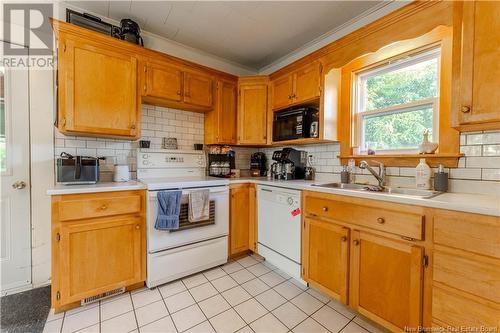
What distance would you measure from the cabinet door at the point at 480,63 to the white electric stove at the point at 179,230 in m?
1.98

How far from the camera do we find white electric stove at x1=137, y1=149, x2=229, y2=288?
1.91 meters

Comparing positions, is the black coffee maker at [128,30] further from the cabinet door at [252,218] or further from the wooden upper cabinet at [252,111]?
the cabinet door at [252,218]

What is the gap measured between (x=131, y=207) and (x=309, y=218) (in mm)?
1553

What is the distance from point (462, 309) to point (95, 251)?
2387mm

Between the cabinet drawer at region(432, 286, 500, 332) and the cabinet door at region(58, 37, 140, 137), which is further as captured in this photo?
the cabinet door at region(58, 37, 140, 137)

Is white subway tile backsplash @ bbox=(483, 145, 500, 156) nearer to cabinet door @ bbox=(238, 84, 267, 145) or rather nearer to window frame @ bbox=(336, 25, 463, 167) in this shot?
window frame @ bbox=(336, 25, 463, 167)

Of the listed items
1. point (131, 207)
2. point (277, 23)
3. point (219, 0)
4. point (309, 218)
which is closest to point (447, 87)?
point (309, 218)

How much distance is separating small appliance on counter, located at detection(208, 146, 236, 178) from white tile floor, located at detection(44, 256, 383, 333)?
1234 mm

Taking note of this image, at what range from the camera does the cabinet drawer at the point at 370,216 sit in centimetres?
126

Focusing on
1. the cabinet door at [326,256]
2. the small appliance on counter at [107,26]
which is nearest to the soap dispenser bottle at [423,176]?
the cabinet door at [326,256]

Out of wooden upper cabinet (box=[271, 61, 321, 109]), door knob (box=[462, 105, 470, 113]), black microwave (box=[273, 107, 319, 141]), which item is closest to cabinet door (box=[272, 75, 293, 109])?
wooden upper cabinet (box=[271, 61, 321, 109])

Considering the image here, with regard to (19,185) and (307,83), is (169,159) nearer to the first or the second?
(19,185)

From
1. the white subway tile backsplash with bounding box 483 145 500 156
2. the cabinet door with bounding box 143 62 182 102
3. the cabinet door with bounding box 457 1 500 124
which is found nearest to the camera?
the cabinet door with bounding box 457 1 500 124

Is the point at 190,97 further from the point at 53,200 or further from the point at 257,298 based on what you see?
the point at 257,298
